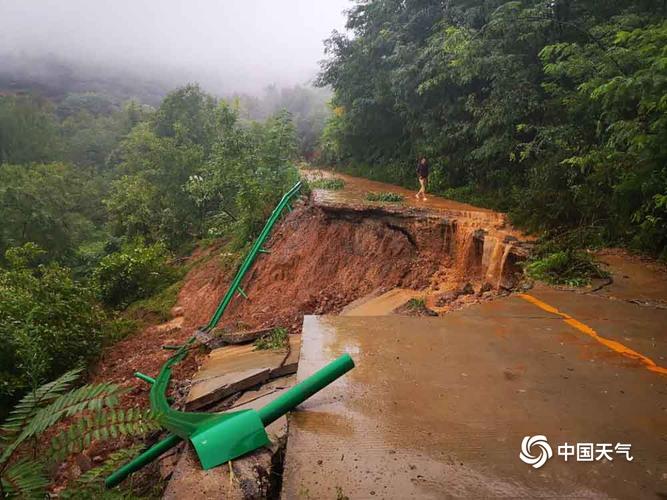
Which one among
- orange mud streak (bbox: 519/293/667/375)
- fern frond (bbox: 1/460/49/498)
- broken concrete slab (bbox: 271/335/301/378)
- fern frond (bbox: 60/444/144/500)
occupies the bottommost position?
broken concrete slab (bbox: 271/335/301/378)

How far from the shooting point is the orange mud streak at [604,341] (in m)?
4.09

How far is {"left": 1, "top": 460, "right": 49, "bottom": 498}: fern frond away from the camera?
258cm

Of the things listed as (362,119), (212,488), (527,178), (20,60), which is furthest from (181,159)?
(20,60)

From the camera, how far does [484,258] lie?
28.8ft

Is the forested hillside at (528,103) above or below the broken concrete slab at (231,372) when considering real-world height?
above

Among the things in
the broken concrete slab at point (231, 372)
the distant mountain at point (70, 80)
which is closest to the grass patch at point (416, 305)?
the broken concrete slab at point (231, 372)

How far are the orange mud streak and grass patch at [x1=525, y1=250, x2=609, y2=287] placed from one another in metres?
0.88

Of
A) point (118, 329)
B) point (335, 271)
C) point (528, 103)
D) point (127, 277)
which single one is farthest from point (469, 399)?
point (127, 277)

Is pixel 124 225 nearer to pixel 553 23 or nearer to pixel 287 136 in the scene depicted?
pixel 287 136

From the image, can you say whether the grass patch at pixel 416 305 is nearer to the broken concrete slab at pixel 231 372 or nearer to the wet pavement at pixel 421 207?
the broken concrete slab at pixel 231 372

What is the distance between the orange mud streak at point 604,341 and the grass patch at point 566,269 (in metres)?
0.88

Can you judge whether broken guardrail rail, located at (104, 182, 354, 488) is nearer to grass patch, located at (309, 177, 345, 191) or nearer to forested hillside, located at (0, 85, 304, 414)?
forested hillside, located at (0, 85, 304, 414)

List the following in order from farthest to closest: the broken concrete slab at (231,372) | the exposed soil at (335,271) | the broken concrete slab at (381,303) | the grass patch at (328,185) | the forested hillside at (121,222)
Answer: the grass patch at (328,185)
the forested hillside at (121,222)
the exposed soil at (335,271)
the broken concrete slab at (381,303)
the broken concrete slab at (231,372)

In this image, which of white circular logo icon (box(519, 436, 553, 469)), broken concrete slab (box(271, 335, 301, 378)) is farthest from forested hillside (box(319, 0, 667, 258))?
broken concrete slab (box(271, 335, 301, 378))
